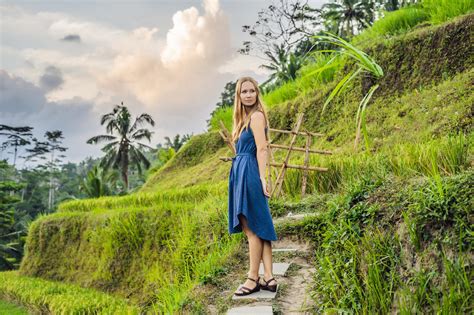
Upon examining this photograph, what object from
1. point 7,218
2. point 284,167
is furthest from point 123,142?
point 284,167

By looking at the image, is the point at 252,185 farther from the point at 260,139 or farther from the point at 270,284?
the point at 270,284

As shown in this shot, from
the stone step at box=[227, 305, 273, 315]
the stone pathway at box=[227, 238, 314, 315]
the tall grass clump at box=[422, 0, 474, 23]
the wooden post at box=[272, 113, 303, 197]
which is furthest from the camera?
the tall grass clump at box=[422, 0, 474, 23]

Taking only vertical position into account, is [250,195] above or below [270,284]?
above

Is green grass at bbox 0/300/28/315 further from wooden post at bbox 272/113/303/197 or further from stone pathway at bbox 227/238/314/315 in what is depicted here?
stone pathway at bbox 227/238/314/315

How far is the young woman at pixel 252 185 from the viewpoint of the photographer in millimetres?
3350

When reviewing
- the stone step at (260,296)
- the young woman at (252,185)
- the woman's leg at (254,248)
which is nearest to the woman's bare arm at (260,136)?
the young woman at (252,185)

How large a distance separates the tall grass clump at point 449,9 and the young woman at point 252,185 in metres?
6.56

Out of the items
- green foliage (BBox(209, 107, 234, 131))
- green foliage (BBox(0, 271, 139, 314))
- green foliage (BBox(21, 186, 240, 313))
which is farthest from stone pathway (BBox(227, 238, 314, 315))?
green foliage (BBox(209, 107, 234, 131))

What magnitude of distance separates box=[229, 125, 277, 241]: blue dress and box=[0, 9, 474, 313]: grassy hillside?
0.50 meters

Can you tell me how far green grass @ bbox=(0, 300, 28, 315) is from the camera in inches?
367

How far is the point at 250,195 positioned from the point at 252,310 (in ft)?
2.60

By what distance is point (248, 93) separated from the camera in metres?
3.43

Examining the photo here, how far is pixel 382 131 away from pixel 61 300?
6.10 metres

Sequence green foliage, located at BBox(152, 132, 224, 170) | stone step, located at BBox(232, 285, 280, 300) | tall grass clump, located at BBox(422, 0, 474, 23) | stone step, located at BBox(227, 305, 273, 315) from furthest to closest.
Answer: green foliage, located at BBox(152, 132, 224, 170)
tall grass clump, located at BBox(422, 0, 474, 23)
stone step, located at BBox(232, 285, 280, 300)
stone step, located at BBox(227, 305, 273, 315)
